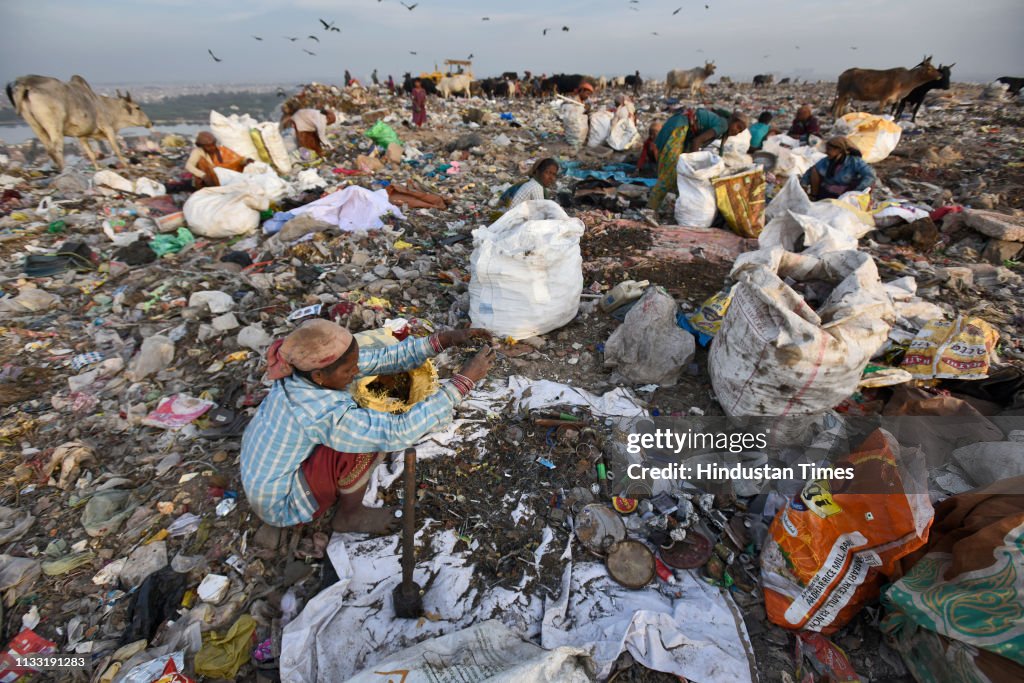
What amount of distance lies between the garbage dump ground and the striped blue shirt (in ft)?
0.87

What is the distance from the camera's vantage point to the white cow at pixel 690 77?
1822 centimetres

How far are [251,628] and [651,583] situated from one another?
5.38ft

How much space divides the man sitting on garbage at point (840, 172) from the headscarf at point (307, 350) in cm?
566

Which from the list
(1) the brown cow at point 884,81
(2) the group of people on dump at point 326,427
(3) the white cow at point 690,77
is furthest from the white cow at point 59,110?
(3) the white cow at point 690,77

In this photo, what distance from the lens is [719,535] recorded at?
1.90m

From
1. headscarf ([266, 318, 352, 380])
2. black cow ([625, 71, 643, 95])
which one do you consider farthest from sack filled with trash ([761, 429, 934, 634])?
black cow ([625, 71, 643, 95])

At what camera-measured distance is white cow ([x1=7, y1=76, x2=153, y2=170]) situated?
6.31m

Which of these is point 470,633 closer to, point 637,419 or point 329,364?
point 329,364

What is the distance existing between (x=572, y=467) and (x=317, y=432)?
126 centimetres

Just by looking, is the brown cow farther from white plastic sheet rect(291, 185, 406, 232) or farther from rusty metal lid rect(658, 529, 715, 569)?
rusty metal lid rect(658, 529, 715, 569)

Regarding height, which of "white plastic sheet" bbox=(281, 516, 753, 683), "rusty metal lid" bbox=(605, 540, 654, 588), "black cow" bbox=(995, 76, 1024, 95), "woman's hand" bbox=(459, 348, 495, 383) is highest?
"black cow" bbox=(995, 76, 1024, 95)

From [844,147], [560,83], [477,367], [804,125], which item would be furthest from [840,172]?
[560,83]

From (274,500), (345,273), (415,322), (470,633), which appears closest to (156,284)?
(345,273)

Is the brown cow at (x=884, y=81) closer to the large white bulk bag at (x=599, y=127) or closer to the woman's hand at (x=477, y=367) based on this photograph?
the large white bulk bag at (x=599, y=127)
